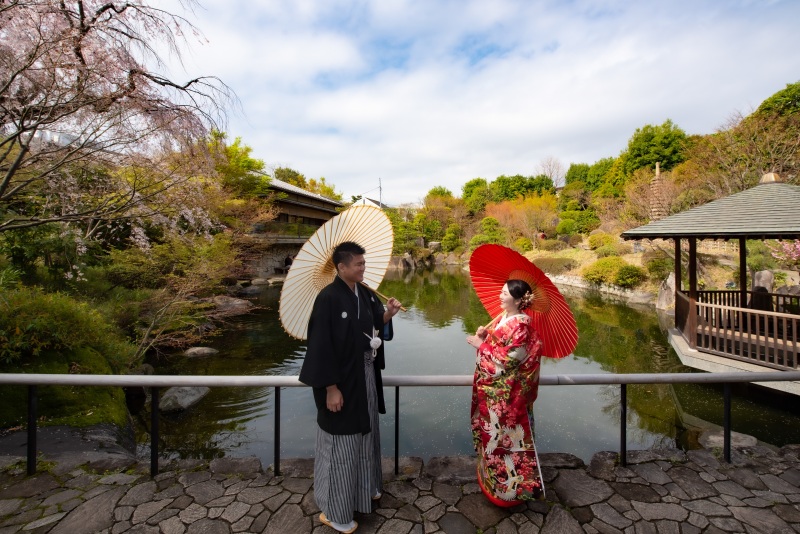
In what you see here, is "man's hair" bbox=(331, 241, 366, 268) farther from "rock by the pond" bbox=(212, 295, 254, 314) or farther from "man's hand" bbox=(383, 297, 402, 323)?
"rock by the pond" bbox=(212, 295, 254, 314)

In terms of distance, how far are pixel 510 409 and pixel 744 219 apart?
5.93 meters

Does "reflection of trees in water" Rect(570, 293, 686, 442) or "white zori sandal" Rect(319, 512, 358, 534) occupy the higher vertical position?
"white zori sandal" Rect(319, 512, 358, 534)

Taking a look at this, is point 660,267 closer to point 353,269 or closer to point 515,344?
point 515,344

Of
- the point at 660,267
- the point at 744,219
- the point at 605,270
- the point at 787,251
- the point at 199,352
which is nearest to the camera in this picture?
the point at 744,219

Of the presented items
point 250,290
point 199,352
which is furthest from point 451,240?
point 199,352

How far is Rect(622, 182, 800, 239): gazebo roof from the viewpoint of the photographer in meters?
5.16

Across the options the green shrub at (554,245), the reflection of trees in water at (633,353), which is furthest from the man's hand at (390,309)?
the green shrub at (554,245)

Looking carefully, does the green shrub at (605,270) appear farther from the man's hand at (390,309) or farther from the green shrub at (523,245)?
the man's hand at (390,309)

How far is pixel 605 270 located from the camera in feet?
52.7

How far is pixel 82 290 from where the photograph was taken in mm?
7844

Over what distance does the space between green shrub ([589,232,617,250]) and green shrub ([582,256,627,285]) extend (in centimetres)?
248

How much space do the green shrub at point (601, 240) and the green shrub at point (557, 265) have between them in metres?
1.26

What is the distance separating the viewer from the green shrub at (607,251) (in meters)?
17.7

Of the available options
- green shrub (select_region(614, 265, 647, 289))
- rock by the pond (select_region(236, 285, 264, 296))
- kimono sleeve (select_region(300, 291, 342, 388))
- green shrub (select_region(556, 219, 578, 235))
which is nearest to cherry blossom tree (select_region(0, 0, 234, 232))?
kimono sleeve (select_region(300, 291, 342, 388))
